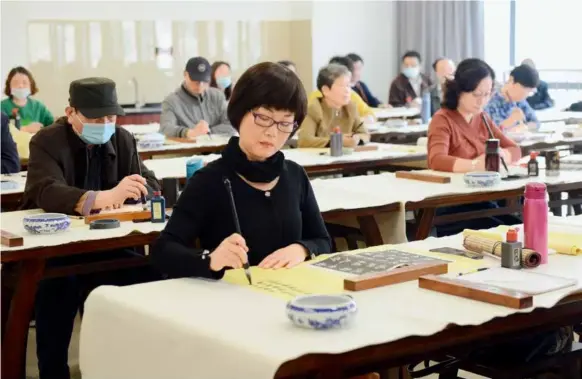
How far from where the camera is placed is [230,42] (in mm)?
10977

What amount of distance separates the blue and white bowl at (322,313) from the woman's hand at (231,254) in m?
0.38

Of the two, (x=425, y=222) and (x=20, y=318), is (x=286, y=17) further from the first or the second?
(x=20, y=318)

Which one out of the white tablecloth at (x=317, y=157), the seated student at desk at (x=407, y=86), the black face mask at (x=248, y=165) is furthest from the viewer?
the seated student at desk at (x=407, y=86)

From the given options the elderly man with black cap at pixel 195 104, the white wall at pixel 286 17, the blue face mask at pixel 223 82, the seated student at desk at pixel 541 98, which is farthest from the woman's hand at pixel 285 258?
the seated student at desk at pixel 541 98

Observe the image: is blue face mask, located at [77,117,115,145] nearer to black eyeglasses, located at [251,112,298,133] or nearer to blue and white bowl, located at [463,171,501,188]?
black eyeglasses, located at [251,112,298,133]

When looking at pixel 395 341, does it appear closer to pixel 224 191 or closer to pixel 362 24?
pixel 224 191

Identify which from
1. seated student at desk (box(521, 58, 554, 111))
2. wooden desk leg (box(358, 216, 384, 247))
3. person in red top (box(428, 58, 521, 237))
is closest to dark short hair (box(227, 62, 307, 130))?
wooden desk leg (box(358, 216, 384, 247))

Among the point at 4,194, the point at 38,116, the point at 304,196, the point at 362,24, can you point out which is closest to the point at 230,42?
the point at 362,24

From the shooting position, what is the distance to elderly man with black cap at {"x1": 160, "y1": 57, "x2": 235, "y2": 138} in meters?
6.95

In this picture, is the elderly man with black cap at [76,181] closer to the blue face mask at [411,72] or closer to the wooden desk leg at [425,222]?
the wooden desk leg at [425,222]

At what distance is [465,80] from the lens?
4809mm

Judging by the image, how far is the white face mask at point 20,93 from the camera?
26.0ft

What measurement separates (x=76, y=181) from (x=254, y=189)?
1333 mm

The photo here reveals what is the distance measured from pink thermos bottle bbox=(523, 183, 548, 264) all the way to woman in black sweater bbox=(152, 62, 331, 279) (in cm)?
56
